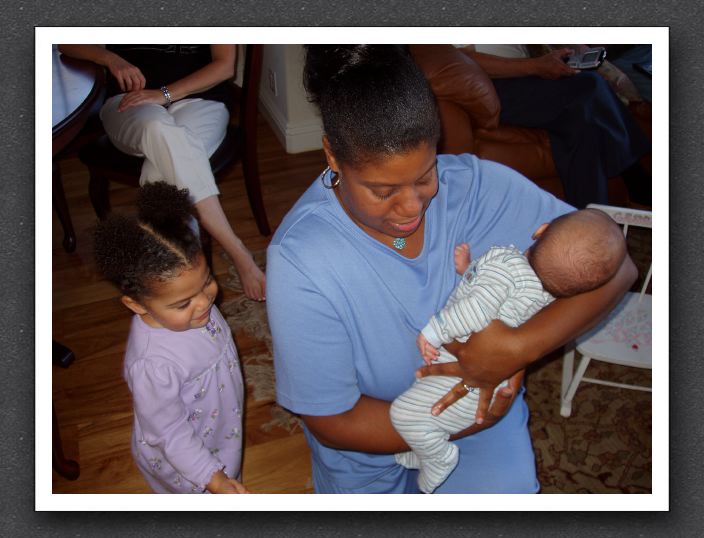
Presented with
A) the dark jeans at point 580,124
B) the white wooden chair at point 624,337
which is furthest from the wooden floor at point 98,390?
the dark jeans at point 580,124

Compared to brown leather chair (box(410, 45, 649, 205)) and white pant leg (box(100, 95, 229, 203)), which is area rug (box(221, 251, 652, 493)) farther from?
brown leather chair (box(410, 45, 649, 205))

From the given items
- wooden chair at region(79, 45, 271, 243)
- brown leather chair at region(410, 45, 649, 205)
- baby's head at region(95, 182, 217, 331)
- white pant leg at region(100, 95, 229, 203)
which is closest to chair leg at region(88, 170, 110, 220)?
wooden chair at region(79, 45, 271, 243)

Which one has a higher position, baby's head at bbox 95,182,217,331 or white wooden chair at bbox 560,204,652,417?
baby's head at bbox 95,182,217,331

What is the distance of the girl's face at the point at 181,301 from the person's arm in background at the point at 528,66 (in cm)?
175

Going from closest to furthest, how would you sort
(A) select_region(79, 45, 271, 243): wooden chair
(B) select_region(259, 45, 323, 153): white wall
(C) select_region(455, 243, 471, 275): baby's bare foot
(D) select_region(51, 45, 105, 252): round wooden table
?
(C) select_region(455, 243, 471, 275): baby's bare foot < (D) select_region(51, 45, 105, 252): round wooden table < (A) select_region(79, 45, 271, 243): wooden chair < (B) select_region(259, 45, 323, 153): white wall

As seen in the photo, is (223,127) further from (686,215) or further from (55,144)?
(686,215)

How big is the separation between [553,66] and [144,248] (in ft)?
6.59

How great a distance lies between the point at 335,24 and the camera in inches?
44.8

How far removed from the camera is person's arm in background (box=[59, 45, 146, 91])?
1310mm

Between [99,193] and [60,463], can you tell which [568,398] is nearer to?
[60,463]

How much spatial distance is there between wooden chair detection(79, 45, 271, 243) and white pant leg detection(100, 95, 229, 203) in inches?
2.5

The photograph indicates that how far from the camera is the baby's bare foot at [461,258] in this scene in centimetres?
141

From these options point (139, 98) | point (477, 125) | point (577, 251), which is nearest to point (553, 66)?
point (477, 125)

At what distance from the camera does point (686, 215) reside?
1.24 m
